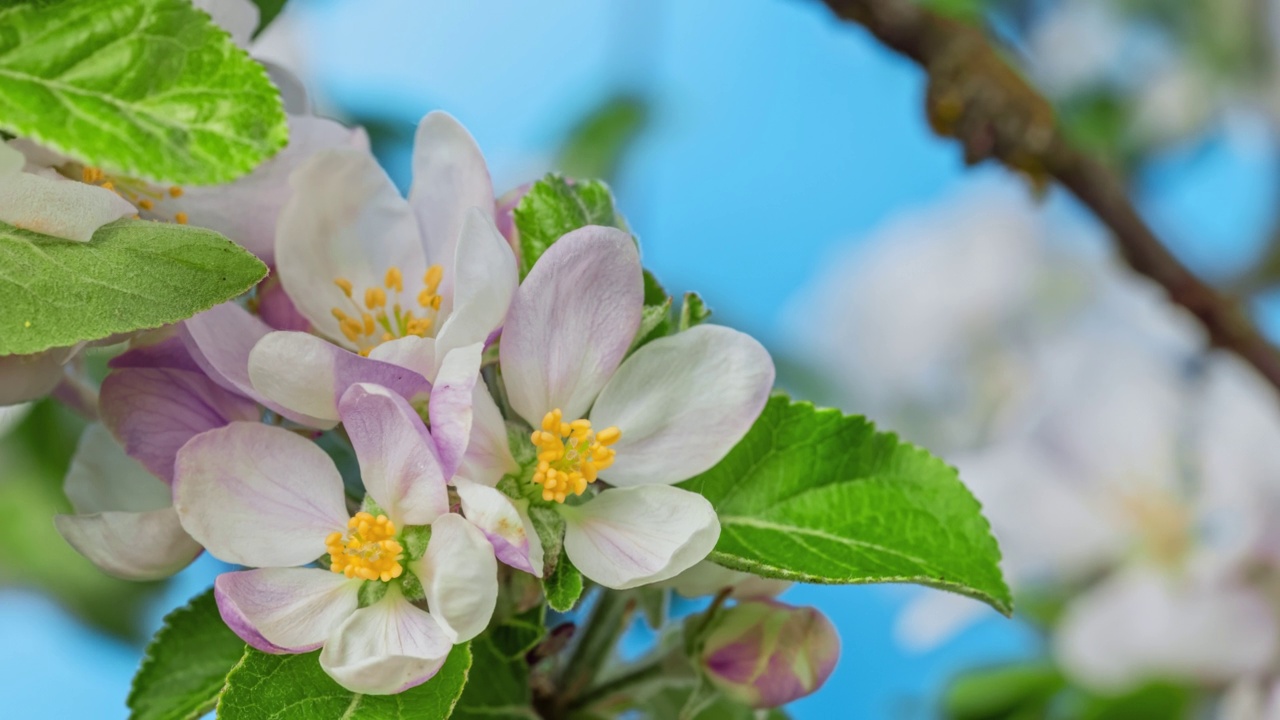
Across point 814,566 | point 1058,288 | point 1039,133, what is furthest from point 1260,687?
point 1058,288

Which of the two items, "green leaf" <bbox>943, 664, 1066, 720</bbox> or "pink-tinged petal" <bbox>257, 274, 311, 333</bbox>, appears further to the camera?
"green leaf" <bbox>943, 664, 1066, 720</bbox>

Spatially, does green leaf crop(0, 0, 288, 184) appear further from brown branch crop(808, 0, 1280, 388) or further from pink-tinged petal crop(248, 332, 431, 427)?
brown branch crop(808, 0, 1280, 388)

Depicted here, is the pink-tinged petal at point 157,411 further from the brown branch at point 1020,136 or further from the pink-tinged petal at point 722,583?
the brown branch at point 1020,136

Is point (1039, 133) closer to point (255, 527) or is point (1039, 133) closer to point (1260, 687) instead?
point (1260, 687)

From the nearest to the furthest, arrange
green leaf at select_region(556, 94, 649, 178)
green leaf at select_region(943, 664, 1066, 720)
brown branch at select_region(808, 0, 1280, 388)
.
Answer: brown branch at select_region(808, 0, 1280, 388) → green leaf at select_region(943, 664, 1066, 720) → green leaf at select_region(556, 94, 649, 178)

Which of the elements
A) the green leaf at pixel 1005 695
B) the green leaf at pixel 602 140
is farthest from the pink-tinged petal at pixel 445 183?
the green leaf at pixel 602 140

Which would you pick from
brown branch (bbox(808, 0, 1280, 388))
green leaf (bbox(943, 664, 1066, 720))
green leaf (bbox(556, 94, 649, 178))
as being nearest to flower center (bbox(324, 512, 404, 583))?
brown branch (bbox(808, 0, 1280, 388))

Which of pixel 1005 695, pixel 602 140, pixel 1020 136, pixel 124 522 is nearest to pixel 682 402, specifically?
pixel 124 522
